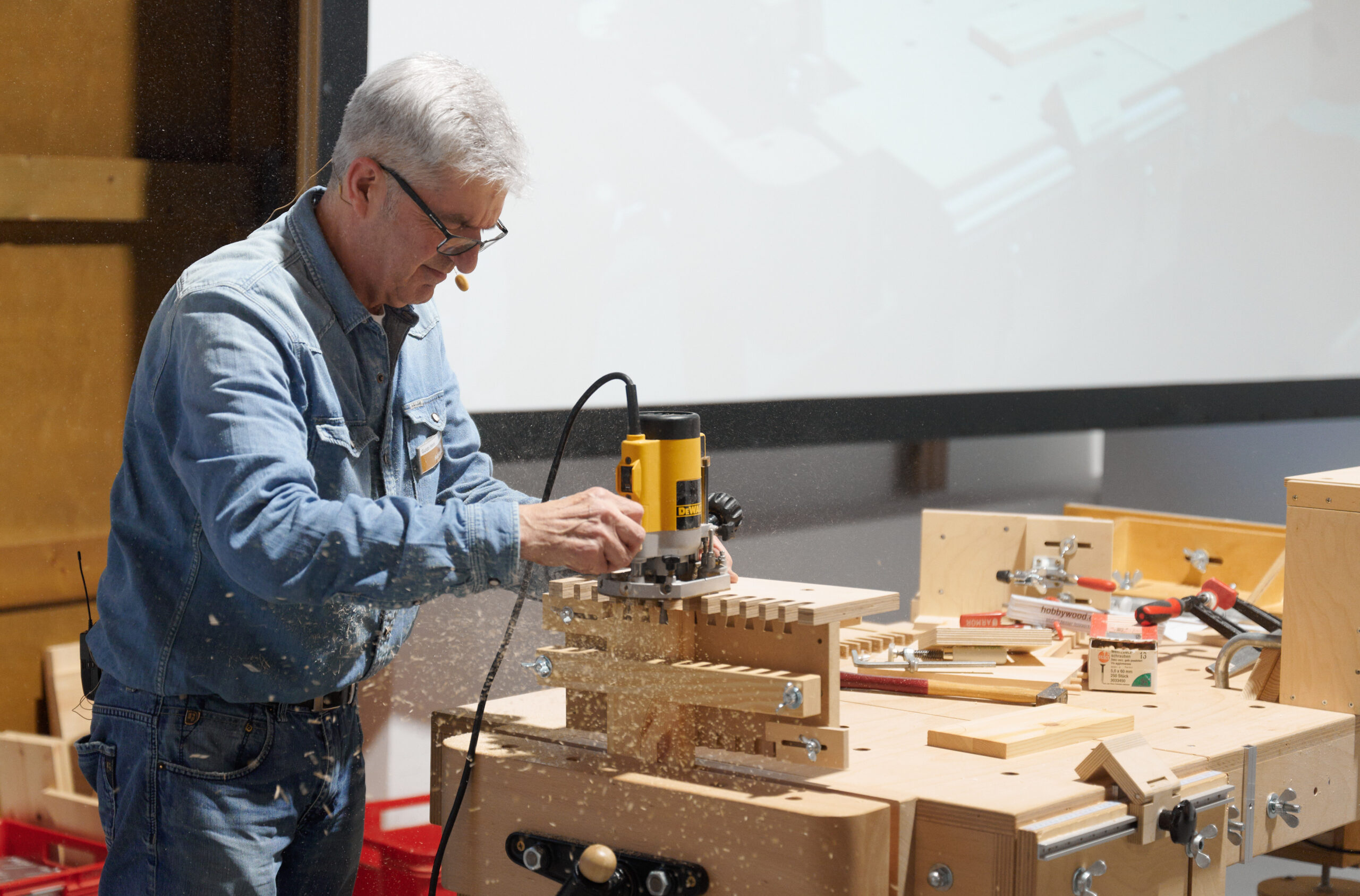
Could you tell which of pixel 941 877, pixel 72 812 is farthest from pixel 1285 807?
pixel 72 812

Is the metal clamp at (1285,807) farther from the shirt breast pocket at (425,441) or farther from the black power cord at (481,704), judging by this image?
the shirt breast pocket at (425,441)

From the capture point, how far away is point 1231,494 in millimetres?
4406

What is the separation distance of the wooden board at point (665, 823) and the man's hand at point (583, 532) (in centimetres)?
23

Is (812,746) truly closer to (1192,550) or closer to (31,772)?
(31,772)

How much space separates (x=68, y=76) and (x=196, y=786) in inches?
47.1

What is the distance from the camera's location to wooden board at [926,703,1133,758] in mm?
1343

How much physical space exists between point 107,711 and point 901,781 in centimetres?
80

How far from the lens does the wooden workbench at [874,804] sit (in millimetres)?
1125

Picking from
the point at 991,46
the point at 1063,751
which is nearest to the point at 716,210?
the point at 991,46

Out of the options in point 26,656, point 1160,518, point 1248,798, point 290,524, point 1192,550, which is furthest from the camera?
point 1160,518

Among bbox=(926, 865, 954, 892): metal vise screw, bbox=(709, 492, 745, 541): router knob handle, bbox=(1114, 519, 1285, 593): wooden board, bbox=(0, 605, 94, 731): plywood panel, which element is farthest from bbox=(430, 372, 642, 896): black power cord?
bbox=(1114, 519, 1285, 593): wooden board

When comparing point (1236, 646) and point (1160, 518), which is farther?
point (1160, 518)

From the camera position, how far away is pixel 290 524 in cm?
107

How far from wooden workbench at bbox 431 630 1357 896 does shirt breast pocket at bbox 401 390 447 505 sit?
26 centimetres
